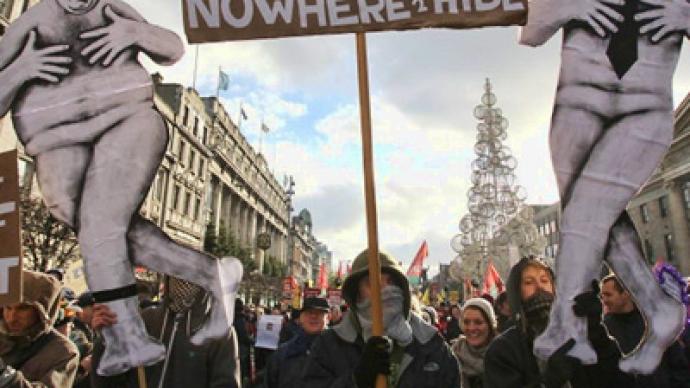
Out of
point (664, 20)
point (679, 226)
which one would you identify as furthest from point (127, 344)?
point (679, 226)

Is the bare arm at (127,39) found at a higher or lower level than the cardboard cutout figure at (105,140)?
higher

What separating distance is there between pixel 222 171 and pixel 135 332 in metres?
49.5

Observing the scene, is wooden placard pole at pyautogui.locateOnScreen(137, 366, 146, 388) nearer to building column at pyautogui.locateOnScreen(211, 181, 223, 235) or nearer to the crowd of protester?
the crowd of protester

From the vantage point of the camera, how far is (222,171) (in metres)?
51.5

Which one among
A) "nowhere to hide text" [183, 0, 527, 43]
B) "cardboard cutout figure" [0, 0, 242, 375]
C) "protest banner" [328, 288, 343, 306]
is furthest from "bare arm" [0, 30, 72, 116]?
"protest banner" [328, 288, 343, 306]

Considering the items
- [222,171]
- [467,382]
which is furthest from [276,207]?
[467,382]

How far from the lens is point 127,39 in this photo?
3.53 m

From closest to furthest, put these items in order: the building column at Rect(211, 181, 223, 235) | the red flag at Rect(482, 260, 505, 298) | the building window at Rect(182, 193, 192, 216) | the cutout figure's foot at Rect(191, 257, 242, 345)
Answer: the cutout figure's foot at Rect(191, 257, 242, 345) < the red flag at Rect(482, 260, 505, 298) < the building window at Rect(182, 193, 192, 216) < the building column at Rect(211, 181, 223, 235)

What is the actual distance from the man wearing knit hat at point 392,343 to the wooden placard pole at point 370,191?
0.73 ft

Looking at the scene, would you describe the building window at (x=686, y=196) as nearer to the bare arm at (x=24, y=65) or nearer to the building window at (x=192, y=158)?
the building window at (x=192, y=158)

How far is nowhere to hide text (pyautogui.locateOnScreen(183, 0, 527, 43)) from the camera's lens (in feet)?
9.68

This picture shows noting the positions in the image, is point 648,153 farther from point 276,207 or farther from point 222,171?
point 276,207

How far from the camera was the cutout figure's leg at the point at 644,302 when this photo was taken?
2.84 m

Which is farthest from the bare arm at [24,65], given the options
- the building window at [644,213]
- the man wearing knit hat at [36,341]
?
the building window at [644,213]
